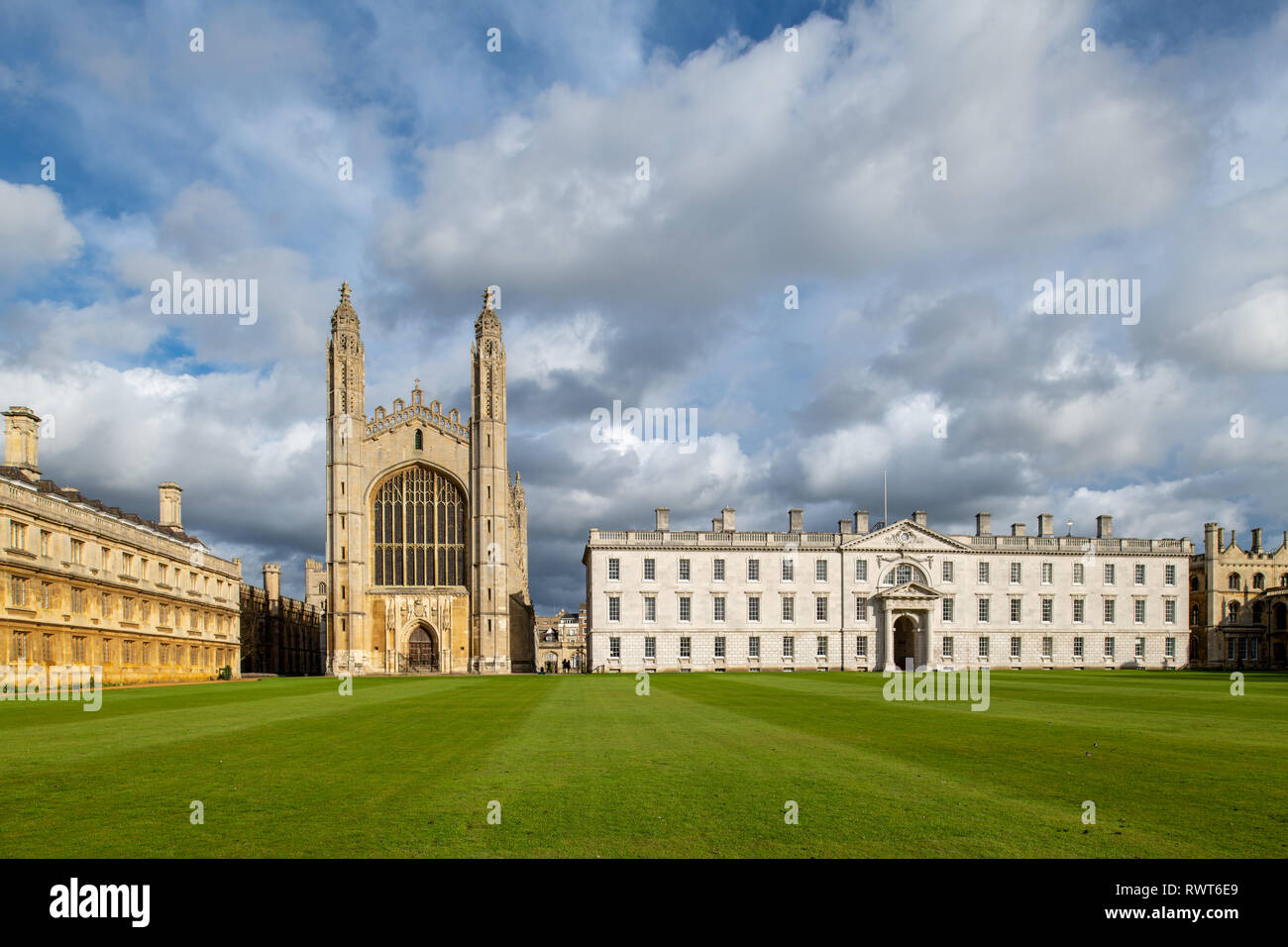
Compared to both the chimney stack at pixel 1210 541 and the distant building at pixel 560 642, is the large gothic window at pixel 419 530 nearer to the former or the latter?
the distant building at pixel 560 642

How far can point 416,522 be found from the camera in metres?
70.4

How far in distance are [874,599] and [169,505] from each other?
2256 inches

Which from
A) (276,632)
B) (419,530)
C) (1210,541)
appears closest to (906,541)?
(1210,541)

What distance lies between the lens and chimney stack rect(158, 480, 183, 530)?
234 feet

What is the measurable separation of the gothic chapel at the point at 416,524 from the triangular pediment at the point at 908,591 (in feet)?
97.8

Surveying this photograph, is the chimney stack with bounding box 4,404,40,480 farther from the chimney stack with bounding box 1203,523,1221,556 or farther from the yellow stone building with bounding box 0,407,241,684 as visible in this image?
the chimney stack with bounding box 1203,523,1221,556

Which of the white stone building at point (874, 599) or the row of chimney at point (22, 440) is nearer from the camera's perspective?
the row of chimney at point (22, 440)

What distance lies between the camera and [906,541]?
72750 millimetres

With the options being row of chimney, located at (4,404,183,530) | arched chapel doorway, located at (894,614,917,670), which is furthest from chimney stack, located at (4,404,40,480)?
arched chapel doorway, located at (894,614,917,670)

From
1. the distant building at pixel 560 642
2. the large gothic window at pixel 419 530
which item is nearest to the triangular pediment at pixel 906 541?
the large gothic window at pixel 419 530

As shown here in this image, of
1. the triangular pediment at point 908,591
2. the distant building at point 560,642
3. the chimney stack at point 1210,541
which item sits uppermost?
the chimney stack at point 1210,541

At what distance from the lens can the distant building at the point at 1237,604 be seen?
82125mm

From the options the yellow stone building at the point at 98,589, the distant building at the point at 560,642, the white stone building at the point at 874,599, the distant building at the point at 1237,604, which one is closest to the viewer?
the yellow stone building at the point at 98,589
